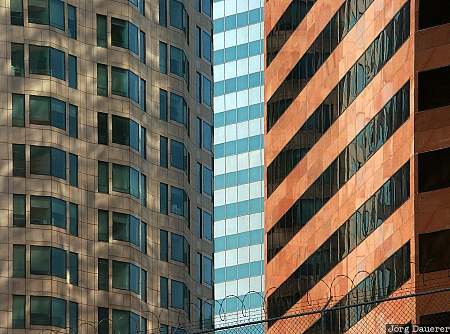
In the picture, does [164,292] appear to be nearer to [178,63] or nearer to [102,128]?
[102,128]

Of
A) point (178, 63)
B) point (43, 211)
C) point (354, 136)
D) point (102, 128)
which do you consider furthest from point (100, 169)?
point (354, 136)

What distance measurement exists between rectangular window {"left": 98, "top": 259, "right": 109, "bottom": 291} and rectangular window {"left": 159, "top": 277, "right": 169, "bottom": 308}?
180 inches

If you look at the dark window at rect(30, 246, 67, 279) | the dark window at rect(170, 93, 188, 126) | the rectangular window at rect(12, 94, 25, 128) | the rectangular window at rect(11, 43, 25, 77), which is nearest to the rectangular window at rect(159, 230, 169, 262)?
Answer: the dark window at rect(170, 93, 188, 126)

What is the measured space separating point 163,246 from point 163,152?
587cm

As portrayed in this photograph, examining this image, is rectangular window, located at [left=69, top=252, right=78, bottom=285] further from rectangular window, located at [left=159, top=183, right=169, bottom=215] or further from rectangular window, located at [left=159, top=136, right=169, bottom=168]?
rectangular window, located at [left=159, top=136, right=169, bottom=168]

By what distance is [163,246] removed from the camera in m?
112

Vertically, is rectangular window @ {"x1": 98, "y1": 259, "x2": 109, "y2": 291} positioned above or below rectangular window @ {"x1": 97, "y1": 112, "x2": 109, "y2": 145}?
below

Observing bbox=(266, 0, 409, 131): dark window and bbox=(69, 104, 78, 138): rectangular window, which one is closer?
bbox=(266, 0, 409, 131): dark window

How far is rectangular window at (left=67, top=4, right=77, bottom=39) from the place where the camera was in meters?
108

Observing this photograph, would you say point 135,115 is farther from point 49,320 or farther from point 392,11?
point 392,11

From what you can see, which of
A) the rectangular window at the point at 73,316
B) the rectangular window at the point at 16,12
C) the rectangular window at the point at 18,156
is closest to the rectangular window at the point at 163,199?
the rectangular window at the point at 73,316

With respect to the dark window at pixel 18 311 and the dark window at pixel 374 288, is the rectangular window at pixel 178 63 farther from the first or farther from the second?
the dark window at pixel 374 288

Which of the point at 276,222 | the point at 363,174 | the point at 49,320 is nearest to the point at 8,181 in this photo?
the point at 49,320

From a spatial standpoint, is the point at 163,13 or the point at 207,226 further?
the point at 207,226
